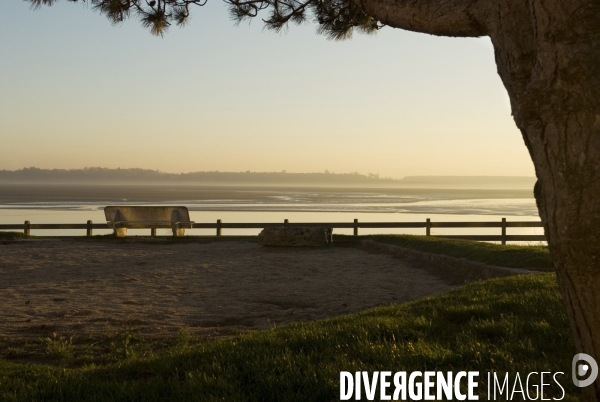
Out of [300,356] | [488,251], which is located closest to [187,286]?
[488,251]

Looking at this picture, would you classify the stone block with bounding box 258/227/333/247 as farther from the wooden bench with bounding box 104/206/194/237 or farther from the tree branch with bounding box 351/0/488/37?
the tree branch with bounding box 351/0/488/37

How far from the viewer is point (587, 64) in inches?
118

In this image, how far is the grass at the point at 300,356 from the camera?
4.63 metres

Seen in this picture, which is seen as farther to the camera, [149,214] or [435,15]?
[149,214]

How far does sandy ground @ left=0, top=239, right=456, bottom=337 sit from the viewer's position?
27.6 ft

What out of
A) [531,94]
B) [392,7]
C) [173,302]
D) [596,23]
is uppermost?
[392,7]

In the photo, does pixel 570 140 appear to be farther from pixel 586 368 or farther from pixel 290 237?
A: pixel 290 237

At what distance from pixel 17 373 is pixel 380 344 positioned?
2.93 metres

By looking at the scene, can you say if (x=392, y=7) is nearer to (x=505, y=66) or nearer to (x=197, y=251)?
(x=505, y=66)

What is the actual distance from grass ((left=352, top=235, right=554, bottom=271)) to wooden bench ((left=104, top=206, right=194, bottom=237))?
649 centimetres

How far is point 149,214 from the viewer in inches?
809

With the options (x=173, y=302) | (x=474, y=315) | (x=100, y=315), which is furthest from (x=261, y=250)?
(x=474, y=315)

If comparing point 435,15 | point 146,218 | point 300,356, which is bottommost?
point 300,356

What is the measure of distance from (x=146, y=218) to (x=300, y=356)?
52.7 ft
